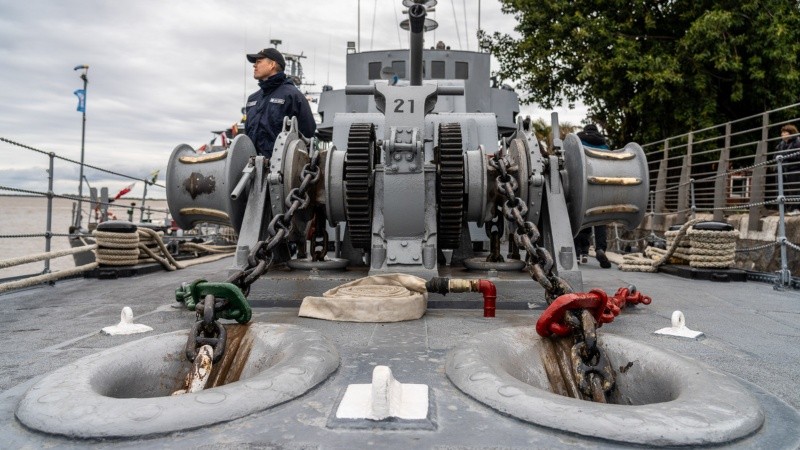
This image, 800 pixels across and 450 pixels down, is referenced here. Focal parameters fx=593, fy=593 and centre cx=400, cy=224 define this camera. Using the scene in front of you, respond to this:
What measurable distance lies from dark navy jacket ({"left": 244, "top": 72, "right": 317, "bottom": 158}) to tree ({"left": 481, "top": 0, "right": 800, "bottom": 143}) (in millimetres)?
8308

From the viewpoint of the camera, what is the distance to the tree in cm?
995

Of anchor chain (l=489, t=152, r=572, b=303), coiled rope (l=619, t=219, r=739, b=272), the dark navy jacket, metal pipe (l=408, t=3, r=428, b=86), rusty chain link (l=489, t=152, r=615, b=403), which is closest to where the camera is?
rusty chain link (l=489, t=152, r=615, b=403)

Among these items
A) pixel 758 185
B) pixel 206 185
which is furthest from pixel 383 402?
pixel 758 185

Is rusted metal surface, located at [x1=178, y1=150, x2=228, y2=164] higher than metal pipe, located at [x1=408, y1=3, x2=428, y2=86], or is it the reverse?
metal pipe, located at [x1=408, y1=3, x2=428, y2=86]

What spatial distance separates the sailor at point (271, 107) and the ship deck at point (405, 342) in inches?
43.5

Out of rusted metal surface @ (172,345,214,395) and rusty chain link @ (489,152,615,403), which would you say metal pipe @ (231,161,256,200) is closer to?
rusted metal surface @ (172,345,214,395)

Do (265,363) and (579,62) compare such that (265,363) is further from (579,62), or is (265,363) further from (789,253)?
(579,62)

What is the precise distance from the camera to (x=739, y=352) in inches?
82.7

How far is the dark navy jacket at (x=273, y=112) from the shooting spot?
13.1ft

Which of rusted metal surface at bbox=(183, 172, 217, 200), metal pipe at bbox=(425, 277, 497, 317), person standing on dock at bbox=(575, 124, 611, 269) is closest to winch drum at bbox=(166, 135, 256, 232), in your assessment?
rusted metal surface at bbox=(183, 172, 217, 200)

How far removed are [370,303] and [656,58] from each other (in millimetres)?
9993

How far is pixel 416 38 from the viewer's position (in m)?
3.40

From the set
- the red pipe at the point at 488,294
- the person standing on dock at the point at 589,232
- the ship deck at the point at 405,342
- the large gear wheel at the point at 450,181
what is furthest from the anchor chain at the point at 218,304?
the person standing on dock at the point at 589,232

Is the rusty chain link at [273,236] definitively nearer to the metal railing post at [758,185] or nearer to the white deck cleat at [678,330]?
the white deck cleat at [678,330]
